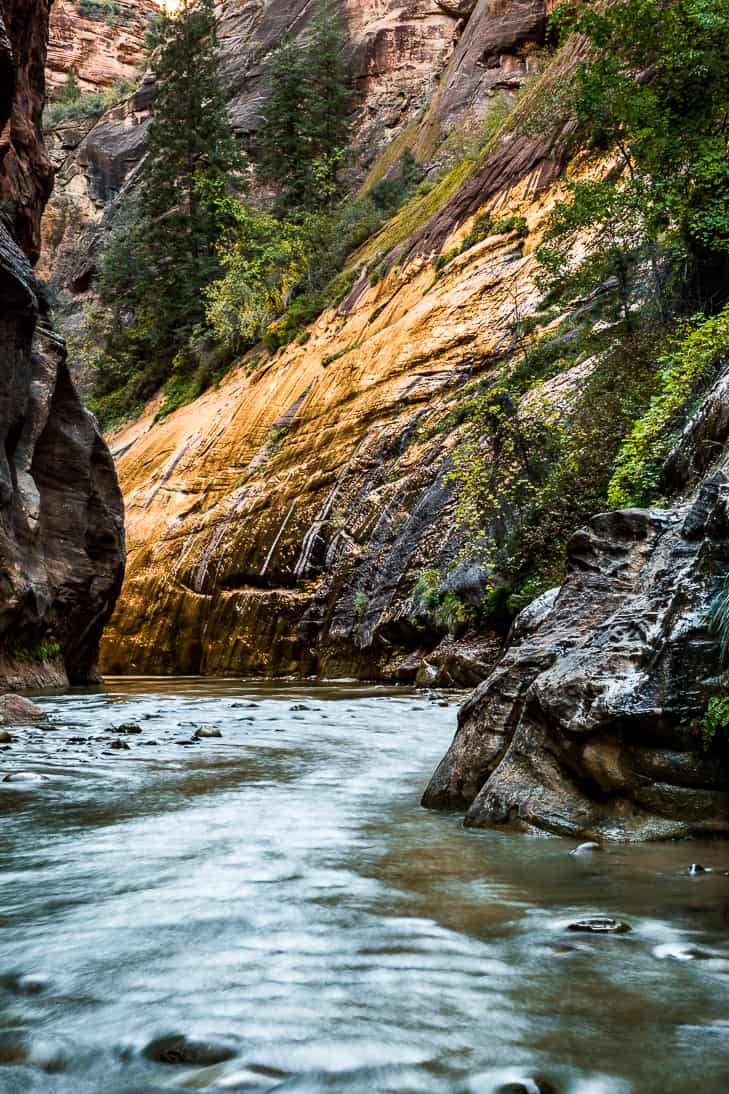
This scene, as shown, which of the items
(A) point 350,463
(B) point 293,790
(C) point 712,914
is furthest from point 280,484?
(C) point 712,914

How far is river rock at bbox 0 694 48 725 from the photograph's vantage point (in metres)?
9.62

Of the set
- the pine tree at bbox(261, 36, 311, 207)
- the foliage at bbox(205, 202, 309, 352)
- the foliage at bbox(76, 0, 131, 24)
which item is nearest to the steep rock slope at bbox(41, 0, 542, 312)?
the pine tree at bbox(261, 36, 311, 207)

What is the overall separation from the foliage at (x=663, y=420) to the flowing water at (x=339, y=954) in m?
5.78

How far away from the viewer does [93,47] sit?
2499 inches

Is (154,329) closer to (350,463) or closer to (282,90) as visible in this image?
(282,90)

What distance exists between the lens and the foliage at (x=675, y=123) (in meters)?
11.3

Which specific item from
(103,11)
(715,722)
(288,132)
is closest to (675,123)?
(715,722)

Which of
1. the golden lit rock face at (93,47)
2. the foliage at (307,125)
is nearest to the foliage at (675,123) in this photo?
the foliage at (307,125)

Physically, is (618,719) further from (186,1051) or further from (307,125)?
(307,125)

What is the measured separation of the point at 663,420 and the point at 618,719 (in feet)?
21.9

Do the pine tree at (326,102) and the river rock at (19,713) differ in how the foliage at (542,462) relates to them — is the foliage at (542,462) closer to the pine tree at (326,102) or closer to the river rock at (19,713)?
the river rock at (19,713)

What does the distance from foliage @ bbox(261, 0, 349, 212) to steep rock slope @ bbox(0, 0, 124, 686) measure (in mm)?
17588

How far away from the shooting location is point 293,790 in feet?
19.1

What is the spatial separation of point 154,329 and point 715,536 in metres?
35.4
